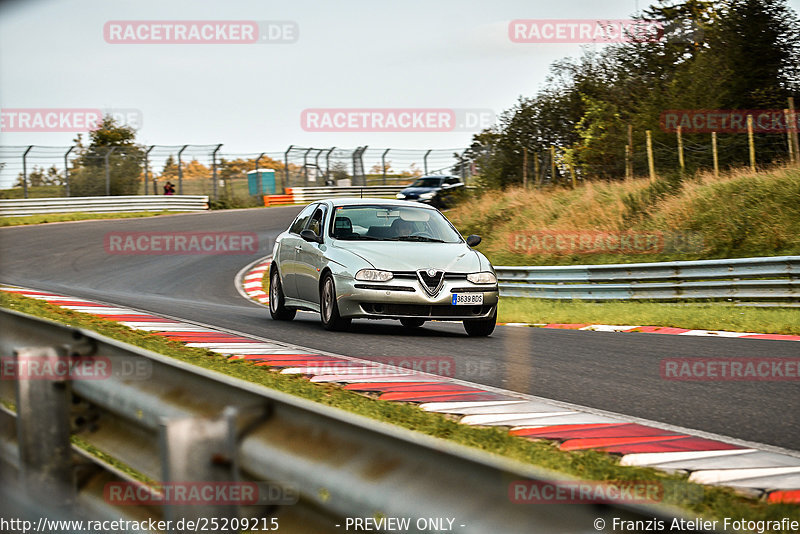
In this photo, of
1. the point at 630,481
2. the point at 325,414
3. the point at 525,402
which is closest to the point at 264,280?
the point at 525,402

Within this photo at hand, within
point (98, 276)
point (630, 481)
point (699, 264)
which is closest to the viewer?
point (630, 481)

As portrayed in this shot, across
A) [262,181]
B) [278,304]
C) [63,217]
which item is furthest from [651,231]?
[262,181]

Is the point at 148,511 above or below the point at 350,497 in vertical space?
below

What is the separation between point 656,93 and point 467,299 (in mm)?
23180

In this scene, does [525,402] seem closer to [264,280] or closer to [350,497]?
[350,497]

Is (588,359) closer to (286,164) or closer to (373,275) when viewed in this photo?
(373,275)

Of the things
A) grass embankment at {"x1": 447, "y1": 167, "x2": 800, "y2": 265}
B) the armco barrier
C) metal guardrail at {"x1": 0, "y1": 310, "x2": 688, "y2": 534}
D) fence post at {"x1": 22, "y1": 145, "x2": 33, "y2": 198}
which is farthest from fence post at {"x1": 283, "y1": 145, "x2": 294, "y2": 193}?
metal guardrail at {"x1": 0, "y1": 310, "x2": 688, "y2": 534}

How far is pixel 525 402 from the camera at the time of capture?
21.6 feet

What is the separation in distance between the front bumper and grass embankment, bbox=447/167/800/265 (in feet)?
33.4

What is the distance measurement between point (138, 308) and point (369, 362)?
20.0 feet

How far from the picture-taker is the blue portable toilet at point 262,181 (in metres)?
51.0

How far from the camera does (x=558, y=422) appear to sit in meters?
5.89

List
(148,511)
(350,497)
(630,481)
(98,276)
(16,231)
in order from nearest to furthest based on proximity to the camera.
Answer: (350,497) < (148,511) < (630,481) < (98,276) < (16,231)

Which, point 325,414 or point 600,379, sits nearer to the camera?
point 325,414
